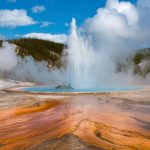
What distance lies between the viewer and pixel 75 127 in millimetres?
8078

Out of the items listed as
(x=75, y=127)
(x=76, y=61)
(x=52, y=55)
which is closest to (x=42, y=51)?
(x=52, y=55)

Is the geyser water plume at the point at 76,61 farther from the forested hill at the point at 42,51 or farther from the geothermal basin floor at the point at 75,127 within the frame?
the forested hill at the point at 42,51

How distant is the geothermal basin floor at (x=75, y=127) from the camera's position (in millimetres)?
6559

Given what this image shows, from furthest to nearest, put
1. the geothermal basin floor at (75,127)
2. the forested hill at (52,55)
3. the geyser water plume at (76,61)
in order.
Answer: the forested hill at (52,55), the geyser water plume at (76,61), the geothermal basin floor at (75,127)

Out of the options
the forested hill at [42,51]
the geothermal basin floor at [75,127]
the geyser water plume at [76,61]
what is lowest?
the geothermal basin floor at [75,127]

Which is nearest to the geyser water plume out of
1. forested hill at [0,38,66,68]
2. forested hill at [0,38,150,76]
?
forested hill at [0,38,150,76]

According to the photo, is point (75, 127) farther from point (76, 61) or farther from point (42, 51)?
point (42, 51)

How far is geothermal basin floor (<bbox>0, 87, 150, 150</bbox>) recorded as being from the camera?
6.56 m

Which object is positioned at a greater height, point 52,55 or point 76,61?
point 52,55

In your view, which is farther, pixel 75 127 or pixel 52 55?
pixel 52 55

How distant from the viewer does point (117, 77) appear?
33.2m

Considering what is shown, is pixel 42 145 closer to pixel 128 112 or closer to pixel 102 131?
pixel 102 131

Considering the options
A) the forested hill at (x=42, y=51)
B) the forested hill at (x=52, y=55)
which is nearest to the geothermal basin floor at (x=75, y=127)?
the forested hill at (x=52, y=55)

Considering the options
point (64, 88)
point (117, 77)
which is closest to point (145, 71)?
point (117, 77)
